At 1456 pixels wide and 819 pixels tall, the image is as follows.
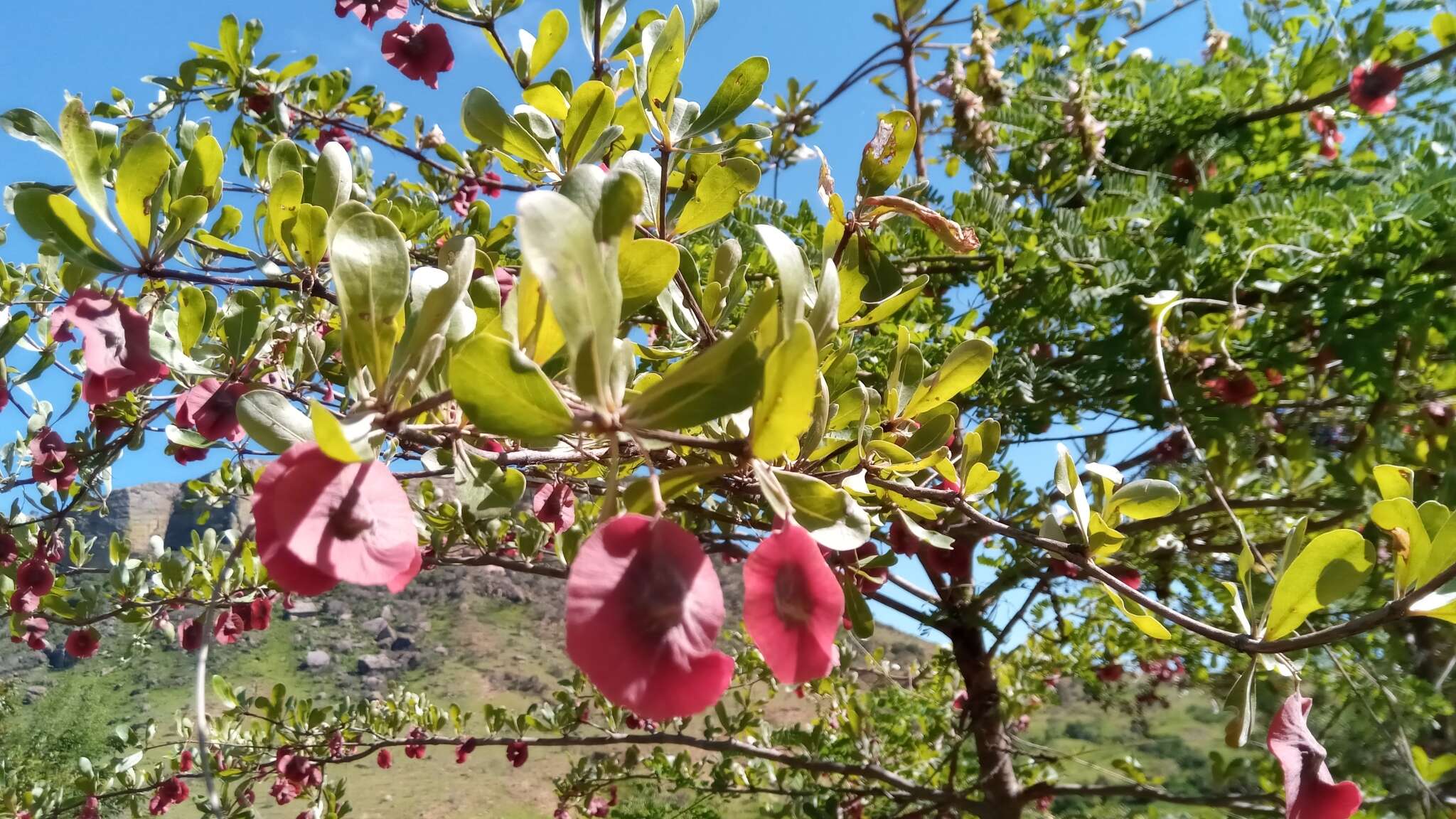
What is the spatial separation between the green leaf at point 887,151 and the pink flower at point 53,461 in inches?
54.4

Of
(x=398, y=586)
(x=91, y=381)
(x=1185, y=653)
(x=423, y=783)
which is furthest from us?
(x=423, y=783)

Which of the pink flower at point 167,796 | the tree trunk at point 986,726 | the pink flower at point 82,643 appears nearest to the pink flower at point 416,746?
the pink flower at point 167,796

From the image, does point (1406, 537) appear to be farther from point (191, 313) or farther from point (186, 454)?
point (186, 454)

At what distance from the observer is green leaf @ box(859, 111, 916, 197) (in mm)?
614

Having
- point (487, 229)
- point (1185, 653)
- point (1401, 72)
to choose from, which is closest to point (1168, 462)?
point (1401, 72)

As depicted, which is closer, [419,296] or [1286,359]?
[419,296]

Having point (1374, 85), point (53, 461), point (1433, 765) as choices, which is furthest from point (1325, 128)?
point (53, 461)

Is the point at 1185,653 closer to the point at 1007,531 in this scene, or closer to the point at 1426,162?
the point at 1426,162

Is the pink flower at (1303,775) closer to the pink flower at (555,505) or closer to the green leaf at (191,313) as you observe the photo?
the pink flower at (555,505)

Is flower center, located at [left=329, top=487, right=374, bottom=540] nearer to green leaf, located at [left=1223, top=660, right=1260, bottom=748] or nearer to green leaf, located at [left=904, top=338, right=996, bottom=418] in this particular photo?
green leaf, located at [left=904, top=338, right=996, bottom=418]

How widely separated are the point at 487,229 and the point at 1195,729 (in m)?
5.36

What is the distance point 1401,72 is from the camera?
1.38 meters

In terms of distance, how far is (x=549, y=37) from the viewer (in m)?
0.76

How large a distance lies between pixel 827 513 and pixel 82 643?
2.11m
